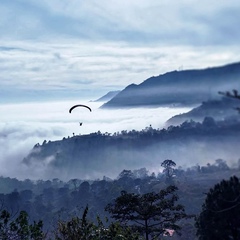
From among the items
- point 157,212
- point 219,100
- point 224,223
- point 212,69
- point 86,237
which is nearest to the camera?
point 219,100

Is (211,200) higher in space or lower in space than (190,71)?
lower

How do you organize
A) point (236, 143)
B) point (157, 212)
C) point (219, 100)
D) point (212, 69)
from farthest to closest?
point (236, 143), point (157, 212), point (212, 69), point (219, 100)

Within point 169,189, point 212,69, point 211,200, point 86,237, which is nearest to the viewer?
point 212,69

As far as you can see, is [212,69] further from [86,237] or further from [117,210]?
[117,210]

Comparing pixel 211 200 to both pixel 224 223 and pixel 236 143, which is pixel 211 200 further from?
pixel 236 143

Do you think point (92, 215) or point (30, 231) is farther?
point (92, 215)

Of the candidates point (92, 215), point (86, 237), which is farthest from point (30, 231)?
point (92, 215)

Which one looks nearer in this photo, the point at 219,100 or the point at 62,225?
→ the point at 219,100

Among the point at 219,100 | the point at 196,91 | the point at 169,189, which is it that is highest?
the point at 196,91

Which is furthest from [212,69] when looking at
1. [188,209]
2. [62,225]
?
[188,209]
